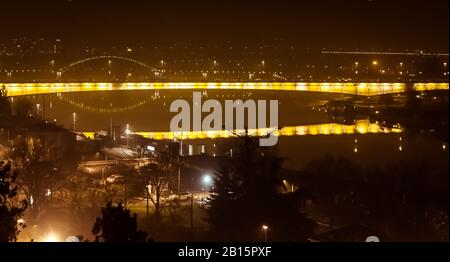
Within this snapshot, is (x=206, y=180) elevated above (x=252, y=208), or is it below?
below

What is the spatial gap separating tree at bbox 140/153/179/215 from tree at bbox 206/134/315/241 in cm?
80

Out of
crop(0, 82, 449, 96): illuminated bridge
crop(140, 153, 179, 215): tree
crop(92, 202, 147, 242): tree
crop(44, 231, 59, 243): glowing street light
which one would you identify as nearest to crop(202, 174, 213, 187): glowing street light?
crop(140, 153, 179, 215): tree

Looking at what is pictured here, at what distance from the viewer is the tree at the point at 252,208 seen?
278 centimetres

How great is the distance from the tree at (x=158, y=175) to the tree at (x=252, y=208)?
802 millimetres

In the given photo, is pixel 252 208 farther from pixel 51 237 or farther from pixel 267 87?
pixel 267 87

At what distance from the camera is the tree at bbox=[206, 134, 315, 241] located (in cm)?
278

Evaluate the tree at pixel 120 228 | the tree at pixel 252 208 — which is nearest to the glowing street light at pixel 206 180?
the tree at pixel 252 208

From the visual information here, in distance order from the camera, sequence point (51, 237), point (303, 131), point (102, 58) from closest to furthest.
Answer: point (51, 237)
point (303, 131)
point (102, 58)

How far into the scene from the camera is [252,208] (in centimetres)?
288

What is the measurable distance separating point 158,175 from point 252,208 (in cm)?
152

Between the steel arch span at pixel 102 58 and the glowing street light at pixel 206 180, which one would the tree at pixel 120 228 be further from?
the steel arch span at pixel 102 58

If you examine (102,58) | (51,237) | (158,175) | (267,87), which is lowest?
(51,237)

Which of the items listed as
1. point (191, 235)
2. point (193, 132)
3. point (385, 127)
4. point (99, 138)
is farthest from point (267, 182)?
point (193, 132)

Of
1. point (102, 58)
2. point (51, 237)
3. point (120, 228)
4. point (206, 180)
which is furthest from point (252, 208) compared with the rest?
point (102, 58)
